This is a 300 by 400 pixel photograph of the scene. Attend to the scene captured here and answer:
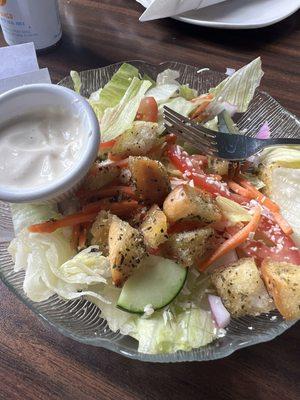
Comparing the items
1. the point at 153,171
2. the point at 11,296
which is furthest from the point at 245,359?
the point at 11,296

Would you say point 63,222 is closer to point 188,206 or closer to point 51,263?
point 51,263

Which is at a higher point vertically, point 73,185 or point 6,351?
point 73,185

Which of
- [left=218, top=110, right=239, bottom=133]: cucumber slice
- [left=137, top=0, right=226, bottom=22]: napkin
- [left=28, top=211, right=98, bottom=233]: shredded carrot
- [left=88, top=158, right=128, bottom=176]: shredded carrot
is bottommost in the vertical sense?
[left=218, top=110, right=239, bottom=133]: cucumber slice

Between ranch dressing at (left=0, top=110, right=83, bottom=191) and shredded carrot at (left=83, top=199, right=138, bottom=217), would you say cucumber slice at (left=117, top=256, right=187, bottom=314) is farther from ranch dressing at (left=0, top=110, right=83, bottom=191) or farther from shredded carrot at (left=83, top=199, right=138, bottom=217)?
ranch dressing at (left=0, top=110, right=83, bottom=191)

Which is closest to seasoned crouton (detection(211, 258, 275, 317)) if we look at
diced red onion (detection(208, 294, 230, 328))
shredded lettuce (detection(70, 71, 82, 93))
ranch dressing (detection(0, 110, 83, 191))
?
diced red onion (detection(208, 294, 230, 328))

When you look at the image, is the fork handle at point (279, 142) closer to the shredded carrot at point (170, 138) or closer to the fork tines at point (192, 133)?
the fork tines at point (192, 133)

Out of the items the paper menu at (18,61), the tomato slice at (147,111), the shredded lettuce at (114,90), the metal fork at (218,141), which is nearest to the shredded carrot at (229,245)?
the metal fork at (218,141)

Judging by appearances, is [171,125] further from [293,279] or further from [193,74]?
[293,279]
